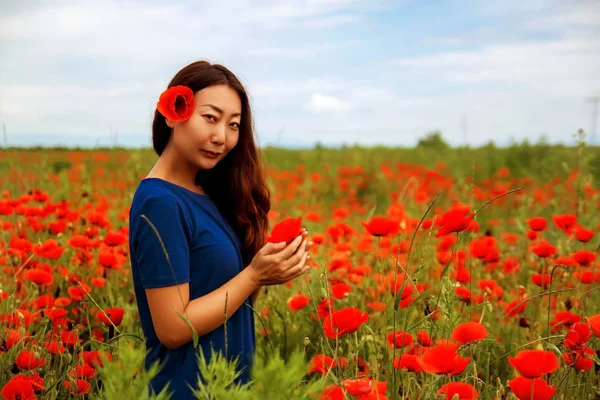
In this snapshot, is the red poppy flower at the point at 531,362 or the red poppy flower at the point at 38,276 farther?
the red poppy flower at the point at 38,276

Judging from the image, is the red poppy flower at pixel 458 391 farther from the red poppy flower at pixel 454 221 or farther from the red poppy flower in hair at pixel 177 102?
the red poppy flower in hair at pixel 177 102

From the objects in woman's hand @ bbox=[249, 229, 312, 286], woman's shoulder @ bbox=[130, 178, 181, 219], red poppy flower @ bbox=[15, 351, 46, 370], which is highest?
woman's shoulder @ bbox=[130, 178, 181, 219]

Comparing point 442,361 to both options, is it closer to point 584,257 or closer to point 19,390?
point 19,390

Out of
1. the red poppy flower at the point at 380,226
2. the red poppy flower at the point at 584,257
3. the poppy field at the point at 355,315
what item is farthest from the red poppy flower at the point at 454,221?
the red poppy flower at the point at 584,257

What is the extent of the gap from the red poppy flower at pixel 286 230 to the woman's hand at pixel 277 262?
0.02 m

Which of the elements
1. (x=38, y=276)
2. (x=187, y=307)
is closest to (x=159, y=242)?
(x=187, y=307)

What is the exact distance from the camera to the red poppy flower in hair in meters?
1.84

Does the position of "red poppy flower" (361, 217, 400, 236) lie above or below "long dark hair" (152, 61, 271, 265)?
below

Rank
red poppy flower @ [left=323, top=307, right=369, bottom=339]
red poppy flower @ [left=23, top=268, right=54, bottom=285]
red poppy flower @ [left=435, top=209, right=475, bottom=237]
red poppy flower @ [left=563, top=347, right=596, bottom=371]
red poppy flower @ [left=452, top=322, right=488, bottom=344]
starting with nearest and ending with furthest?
red poppy flower @ [left=452, top=322, right=488, bottom=344] < red poppy flower @ [left=323, top=307, right=369, bottom=339] < red poppy flower @ [left=563, top=347, right=596, bottom=371] < red poppy flower @ [left=435, top=209, right=475, bottom=237] < red poppy flower @ [left=23, top=268, right=54, bottom=285]

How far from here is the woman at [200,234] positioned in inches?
66.9

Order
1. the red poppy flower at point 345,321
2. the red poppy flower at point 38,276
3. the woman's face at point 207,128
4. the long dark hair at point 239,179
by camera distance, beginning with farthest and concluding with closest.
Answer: the red poppy flower at point 38,276 < the long dark hair at point 239,179 < the woman's face at point 207,128 < the red poppy flower at point 345,321

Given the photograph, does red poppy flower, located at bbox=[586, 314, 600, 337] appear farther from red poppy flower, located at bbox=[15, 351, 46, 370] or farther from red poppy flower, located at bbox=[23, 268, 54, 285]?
red poppy flower, located at bbox=[23, 268, 54, 285]

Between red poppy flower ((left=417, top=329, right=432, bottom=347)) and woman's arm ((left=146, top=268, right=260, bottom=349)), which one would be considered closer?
woman's arm ((left=146, top=268, right=260, bottom=349))

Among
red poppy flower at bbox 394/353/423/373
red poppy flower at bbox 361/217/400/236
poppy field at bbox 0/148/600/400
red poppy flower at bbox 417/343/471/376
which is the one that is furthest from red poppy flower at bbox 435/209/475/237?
red poppy flower at bbox 417/343/471/376
